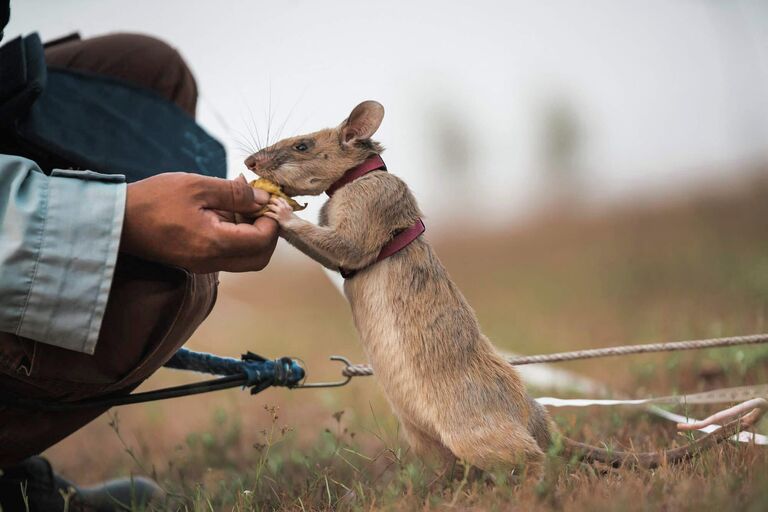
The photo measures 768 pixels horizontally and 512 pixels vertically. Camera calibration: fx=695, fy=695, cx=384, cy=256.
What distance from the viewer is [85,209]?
1.55 metres

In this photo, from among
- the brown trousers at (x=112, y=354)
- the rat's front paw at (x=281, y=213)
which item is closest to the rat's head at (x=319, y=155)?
the rat's front paw at (x=281, y=213)

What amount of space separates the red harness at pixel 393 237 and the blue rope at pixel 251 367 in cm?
46

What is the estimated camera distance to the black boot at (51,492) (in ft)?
7.48

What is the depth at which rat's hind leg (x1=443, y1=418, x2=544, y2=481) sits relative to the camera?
5.95 ft

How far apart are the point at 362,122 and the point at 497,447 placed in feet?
3.40

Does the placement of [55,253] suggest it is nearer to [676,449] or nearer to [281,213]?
[281,213]

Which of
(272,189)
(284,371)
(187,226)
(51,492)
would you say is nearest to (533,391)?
(284,371)

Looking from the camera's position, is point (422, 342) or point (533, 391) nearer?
point (422, 342)

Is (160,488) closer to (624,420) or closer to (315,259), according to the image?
(315,259)

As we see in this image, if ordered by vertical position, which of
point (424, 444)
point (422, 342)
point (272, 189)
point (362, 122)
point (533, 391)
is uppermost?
point (362, 122)

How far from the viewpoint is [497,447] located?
1.82 meters

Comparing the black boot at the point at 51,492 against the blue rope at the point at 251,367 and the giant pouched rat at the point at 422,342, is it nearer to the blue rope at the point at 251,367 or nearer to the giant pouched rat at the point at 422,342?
the blue rope at the point at 251,367

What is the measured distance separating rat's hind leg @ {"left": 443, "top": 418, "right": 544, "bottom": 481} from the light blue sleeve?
96 centimetres

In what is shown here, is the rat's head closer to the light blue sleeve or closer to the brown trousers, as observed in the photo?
the brown trousers
